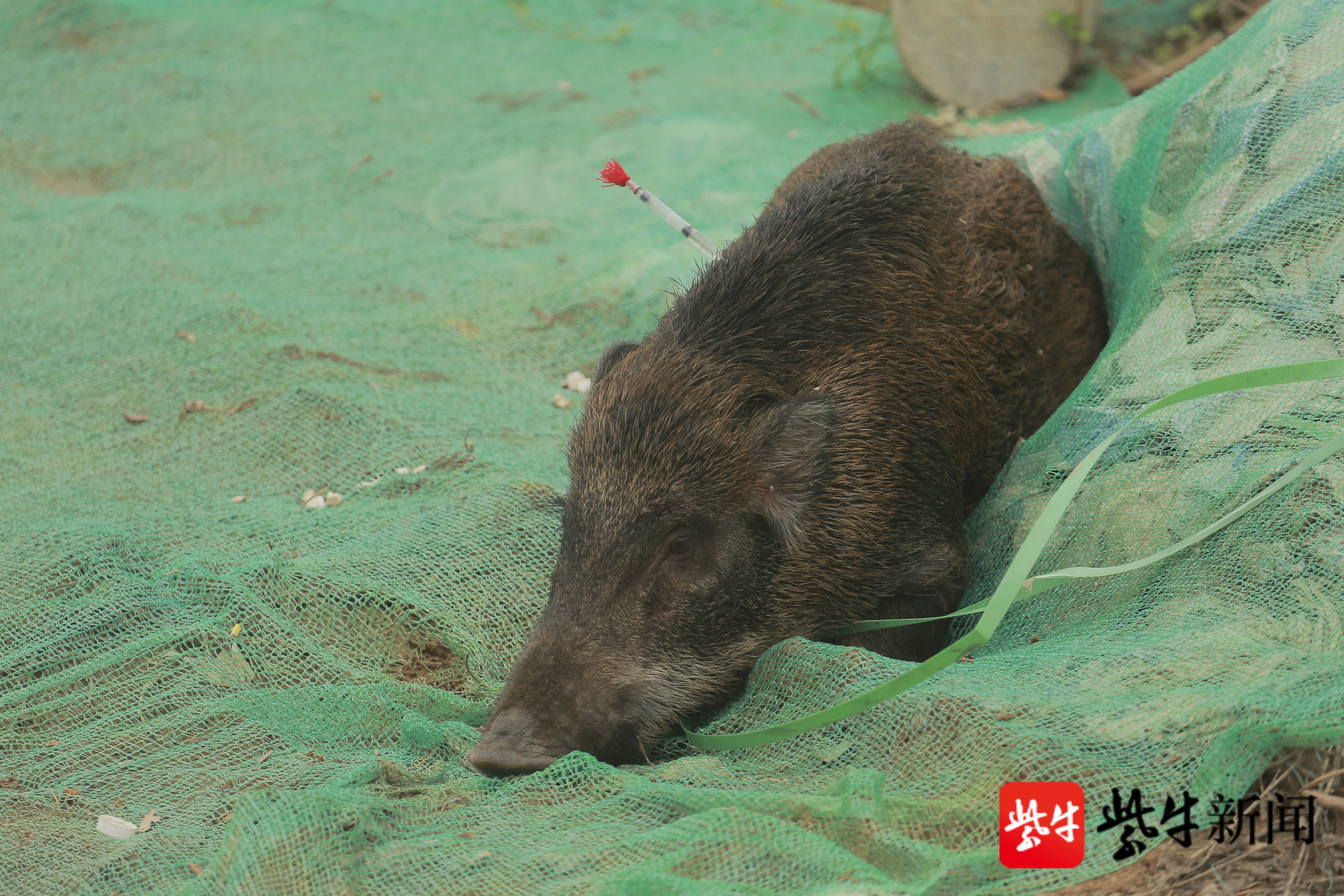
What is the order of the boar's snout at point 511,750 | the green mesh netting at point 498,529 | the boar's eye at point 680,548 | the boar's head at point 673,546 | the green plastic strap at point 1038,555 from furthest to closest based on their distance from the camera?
1. the boar's eye at point 680,548
2. the boar's head at point 673,546
3. the boar's snout at point 511,750
4. the green plastic strap at point 1038,555
5. the green mesh netting at point 498,529

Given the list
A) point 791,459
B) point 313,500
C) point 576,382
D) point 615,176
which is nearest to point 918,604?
point 791,459

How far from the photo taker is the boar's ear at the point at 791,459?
10.6ft

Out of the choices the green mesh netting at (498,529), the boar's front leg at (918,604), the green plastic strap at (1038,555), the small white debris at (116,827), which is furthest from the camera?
the boar's front leg at (918,604)

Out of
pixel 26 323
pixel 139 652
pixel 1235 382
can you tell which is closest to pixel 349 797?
pixel 139 652

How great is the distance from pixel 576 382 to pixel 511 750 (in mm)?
2578

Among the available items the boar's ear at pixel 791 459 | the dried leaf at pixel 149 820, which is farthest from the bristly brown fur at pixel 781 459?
the dried leaf at pixel 149 820

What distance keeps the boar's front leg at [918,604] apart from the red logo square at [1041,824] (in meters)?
1.19

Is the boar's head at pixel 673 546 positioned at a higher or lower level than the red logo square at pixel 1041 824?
lower

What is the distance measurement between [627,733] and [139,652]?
1.51 meters

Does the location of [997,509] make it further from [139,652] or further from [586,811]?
[139,652]

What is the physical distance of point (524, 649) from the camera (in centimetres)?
310

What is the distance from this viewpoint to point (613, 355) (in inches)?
143

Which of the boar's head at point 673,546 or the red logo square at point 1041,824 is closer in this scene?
the red logo square at point 1041,824

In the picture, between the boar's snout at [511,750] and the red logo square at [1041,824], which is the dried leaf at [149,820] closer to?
the boar's snout at [511,750]
